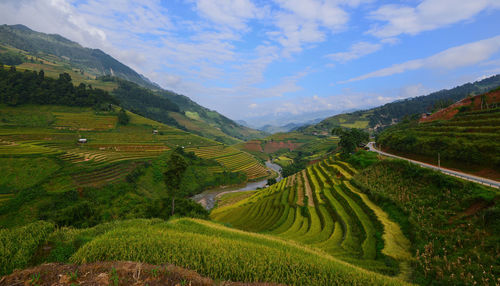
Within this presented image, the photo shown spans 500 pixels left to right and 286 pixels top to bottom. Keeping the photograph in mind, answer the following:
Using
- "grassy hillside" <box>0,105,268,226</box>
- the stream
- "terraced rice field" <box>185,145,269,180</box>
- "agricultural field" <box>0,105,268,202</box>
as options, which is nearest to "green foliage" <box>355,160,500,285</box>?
"grassy hillside" <box>0,105,268,226</box>

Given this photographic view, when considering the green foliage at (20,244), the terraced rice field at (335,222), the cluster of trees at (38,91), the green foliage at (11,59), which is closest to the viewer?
the green foliage at (20,244)

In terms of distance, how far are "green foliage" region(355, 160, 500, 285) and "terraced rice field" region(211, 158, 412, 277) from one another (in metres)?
1.24

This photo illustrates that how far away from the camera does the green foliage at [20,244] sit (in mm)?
6180

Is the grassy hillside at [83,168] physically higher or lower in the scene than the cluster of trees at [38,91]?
lower

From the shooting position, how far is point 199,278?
5992mm

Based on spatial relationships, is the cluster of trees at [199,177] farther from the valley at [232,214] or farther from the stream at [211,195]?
the stream at [211,195]

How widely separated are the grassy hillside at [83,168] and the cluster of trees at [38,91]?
12.3 feet

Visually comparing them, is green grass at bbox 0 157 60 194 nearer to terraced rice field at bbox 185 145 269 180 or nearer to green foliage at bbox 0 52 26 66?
terraced rice field at bbox 185 145 269 180

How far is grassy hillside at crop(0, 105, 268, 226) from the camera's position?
30.5m

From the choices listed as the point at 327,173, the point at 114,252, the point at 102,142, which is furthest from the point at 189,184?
the point at 114,252

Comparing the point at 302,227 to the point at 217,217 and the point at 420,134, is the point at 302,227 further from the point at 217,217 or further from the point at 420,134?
the point at 420,134

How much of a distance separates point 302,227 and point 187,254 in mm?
20544

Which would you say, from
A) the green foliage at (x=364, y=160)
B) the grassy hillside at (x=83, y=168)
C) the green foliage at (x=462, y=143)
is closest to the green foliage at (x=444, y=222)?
the green foliage at (x=462, y=143)

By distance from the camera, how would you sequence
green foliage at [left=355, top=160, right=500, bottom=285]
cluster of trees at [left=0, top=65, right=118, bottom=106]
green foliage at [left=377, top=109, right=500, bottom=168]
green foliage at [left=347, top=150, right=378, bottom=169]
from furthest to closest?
cluster of trees at [left=0, top=65, right=118, bottom=106]
green foliage at [left=347, top=150, right=378, bottom=169]
green foliage at [left=377, top=109, right=500, bottom=168]
green foliage at [left=355, top=160, right=500, bottom=285]
